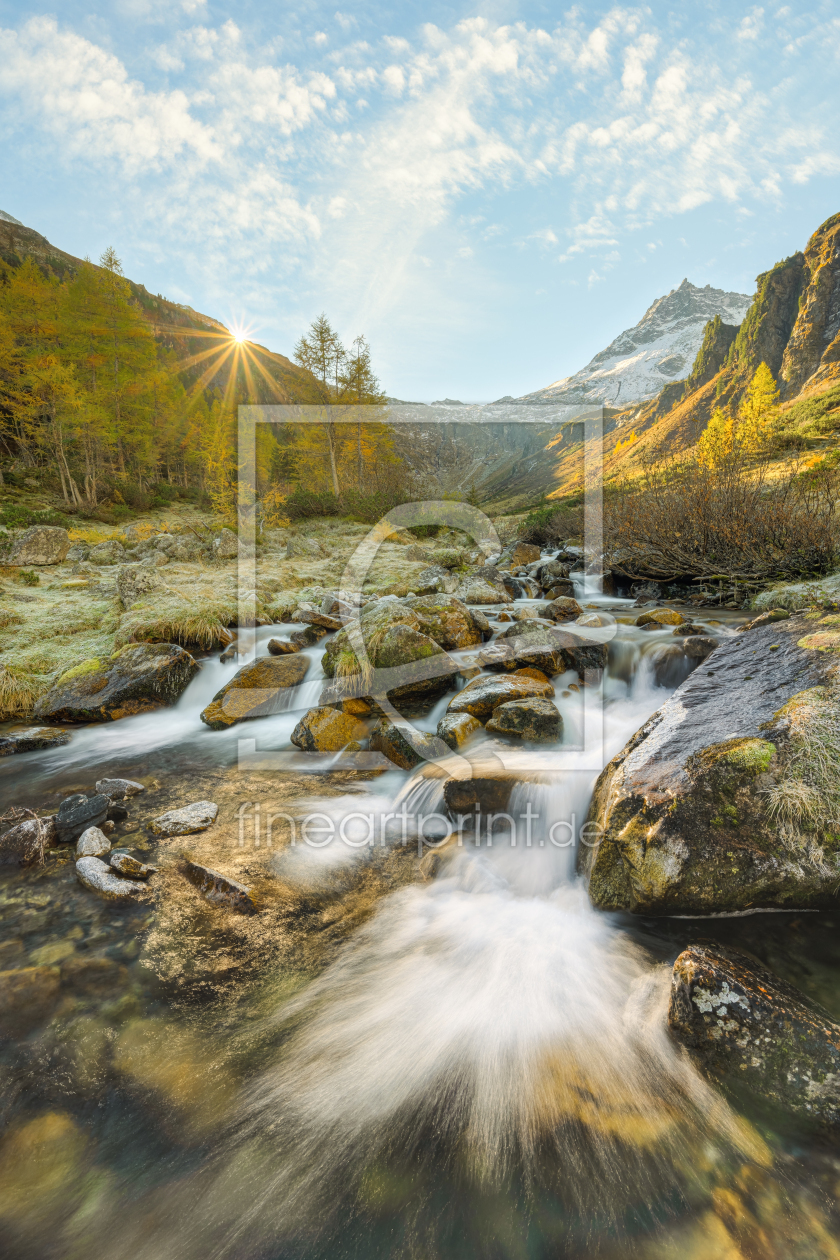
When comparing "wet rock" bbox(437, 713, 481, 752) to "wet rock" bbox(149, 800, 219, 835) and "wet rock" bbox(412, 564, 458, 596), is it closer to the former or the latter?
"wet rock" bbox(149, 800, 219, 835)

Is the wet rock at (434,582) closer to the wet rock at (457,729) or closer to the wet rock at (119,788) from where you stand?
the wet rock at (457,729)

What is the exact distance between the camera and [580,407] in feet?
579

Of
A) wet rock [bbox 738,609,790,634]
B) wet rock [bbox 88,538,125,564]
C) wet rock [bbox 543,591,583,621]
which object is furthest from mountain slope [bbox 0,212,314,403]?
wet rock [bbox 738,609,790,634]

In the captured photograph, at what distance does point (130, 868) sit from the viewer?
12.6 ft

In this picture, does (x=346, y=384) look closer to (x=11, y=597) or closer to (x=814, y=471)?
(x=11, y=597)

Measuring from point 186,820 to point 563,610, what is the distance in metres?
8.60

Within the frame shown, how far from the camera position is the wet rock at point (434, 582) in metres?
13.4

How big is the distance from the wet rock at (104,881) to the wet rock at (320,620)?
21.1 ft

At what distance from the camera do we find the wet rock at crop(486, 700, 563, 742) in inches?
222

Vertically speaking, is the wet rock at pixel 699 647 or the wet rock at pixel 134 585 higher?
the wet rock at pixel 134 585

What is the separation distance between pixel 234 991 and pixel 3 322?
120 ft

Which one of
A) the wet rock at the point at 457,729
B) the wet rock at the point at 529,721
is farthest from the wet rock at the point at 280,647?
the wet rock at the point at 529,721

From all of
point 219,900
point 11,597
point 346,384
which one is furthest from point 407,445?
point 219,900

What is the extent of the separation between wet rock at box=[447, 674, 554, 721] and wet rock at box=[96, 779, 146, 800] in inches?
150
